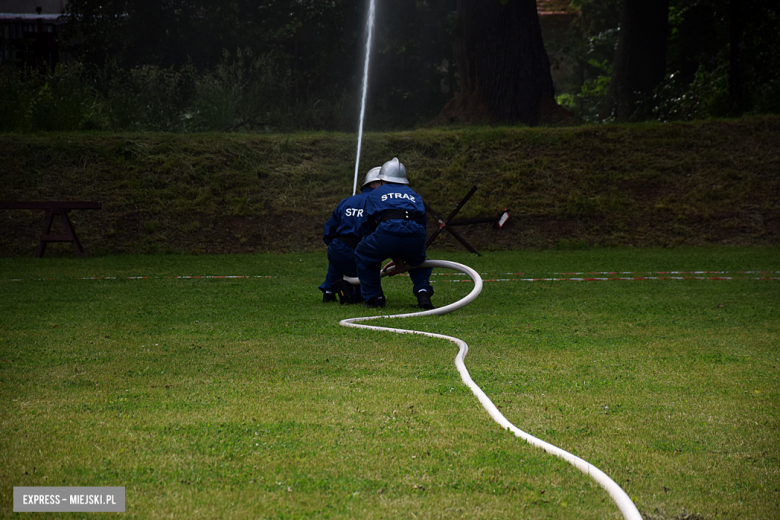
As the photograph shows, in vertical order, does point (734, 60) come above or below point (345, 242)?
above

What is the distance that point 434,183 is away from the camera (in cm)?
1756

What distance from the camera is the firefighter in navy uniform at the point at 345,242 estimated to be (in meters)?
8.28

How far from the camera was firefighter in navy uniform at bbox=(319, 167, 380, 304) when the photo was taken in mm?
8281

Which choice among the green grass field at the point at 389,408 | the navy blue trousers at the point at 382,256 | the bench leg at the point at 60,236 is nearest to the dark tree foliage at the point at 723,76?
A: the green grass field at the point at 389,408

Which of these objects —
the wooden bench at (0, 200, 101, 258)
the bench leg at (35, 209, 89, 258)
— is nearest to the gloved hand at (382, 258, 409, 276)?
the wooden bench at (0, 200, 101, 258)

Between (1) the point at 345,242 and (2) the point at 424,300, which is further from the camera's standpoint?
(1) the point at 345,242

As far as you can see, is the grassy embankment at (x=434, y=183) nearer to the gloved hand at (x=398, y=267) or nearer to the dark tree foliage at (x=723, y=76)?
the dark tree foliage at (x=723, y=76)

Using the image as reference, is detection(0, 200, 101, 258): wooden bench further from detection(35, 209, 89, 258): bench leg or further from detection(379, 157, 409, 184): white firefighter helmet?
detection(379, 157, 409, 184): white firefighter helmet

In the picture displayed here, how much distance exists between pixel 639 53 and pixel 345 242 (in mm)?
16395

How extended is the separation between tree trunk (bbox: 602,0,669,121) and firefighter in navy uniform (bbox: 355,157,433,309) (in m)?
15.4

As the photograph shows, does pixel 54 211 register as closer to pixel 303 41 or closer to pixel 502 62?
pixel 502 62

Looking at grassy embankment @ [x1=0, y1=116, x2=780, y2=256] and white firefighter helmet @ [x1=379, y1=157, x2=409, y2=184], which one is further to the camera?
grassy embankment @ [x1=0, y1=116, x2=780, y2=256]

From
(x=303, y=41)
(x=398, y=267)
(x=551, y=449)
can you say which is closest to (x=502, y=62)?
(x=303, y=41)

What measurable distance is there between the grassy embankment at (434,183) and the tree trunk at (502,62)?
1432 mm
